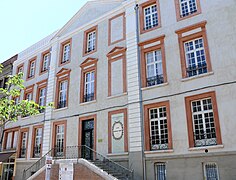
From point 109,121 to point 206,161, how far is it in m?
6.10

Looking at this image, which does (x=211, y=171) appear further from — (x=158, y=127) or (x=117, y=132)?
(x=117, y=132)

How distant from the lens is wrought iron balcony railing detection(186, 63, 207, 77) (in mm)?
12109

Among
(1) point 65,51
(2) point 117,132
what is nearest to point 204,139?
(2) point 117,132

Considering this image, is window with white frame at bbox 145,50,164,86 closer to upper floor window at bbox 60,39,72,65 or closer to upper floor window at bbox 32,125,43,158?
upper floor window at bbox 60,39,72,65

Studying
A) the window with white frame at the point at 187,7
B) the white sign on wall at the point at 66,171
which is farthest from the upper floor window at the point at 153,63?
the white sign on wall at the point at 66,171

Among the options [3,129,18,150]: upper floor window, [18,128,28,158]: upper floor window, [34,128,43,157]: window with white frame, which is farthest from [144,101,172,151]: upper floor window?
[3,129,18,150]: upper floor window

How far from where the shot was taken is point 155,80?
532 inches

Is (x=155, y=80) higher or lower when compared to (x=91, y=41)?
lower

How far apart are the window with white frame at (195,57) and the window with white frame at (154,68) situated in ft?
5.10

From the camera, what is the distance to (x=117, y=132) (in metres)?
14.2

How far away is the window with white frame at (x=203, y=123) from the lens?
36.2ft

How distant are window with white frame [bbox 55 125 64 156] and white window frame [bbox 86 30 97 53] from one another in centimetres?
607

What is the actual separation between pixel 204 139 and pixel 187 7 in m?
7.50

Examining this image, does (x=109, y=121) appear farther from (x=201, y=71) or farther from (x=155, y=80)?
(x=201, y=71)
